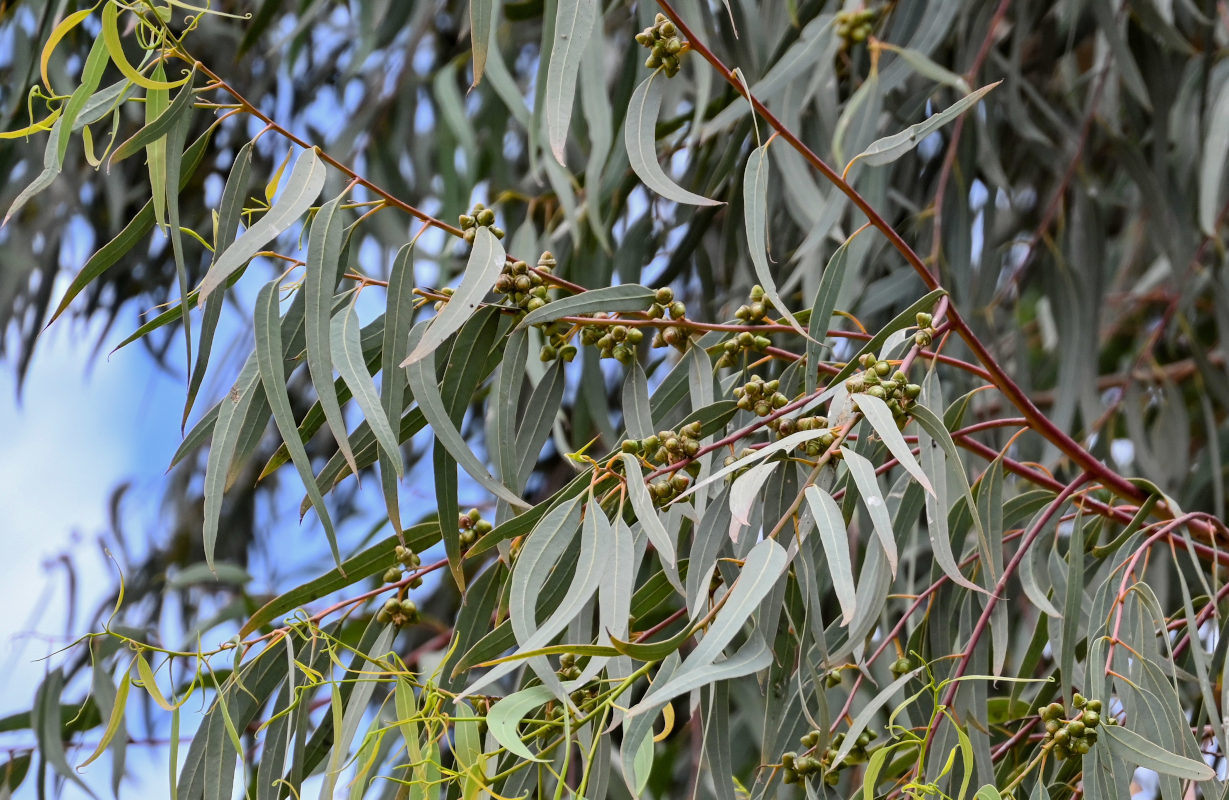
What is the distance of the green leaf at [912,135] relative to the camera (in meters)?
0.74

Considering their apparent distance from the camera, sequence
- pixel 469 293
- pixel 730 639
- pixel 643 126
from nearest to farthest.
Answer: pixel 730 639 < pixel 469 293 < pixel 643 126

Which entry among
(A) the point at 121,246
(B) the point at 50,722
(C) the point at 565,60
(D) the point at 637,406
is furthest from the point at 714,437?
(B) the point at 50,722

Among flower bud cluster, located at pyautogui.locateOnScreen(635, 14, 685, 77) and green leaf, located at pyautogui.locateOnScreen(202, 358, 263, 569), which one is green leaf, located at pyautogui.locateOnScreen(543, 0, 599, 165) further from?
green leaf, located at pyautogui.locateOnScreen(202, 358, 263, 569)

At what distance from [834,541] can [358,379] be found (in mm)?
282

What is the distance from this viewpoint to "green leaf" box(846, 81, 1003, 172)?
74cm

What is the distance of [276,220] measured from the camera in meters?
0.71

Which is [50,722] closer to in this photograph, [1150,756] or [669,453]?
[669,453]

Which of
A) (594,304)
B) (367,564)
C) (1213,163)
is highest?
(1213,163)

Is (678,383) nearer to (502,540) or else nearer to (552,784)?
(502,540)

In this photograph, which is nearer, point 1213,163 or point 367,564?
point 367,564

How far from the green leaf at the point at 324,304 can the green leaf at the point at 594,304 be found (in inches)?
4.4

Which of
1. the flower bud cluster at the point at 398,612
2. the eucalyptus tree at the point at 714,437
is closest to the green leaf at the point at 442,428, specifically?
the eucalyptus tree at the point at 714,437

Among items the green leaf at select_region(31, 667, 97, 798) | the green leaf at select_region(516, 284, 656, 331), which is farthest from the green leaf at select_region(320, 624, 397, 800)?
the green leaf at select_region(31, 667, 97, 798)

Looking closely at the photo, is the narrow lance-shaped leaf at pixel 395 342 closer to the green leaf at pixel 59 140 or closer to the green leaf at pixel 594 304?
the green leaf at pixel 594 304
